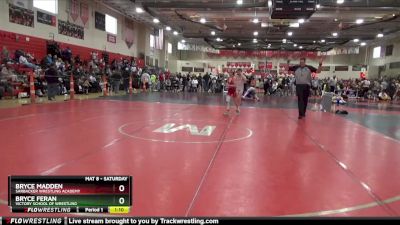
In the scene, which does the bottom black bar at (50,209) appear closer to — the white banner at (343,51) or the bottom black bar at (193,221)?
the bottom black bar at (193,221)

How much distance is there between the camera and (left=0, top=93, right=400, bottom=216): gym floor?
11.7 feet

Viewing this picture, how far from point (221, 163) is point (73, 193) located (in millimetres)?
3054

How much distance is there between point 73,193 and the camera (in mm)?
2352

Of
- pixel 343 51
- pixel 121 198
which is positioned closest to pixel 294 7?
pixel 121 198

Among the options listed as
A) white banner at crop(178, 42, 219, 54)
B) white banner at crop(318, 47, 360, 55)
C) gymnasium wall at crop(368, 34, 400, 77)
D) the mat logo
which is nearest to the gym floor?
the mat logo

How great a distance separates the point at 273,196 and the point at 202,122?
5.96 metres

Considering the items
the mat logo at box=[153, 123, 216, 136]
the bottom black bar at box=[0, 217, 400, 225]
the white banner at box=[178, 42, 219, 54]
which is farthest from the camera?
the white banner at box=[178, 42, 219, 54]

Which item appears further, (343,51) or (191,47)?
(191,47)

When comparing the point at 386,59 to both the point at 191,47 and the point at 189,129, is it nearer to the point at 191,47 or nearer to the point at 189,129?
the point at 191,47

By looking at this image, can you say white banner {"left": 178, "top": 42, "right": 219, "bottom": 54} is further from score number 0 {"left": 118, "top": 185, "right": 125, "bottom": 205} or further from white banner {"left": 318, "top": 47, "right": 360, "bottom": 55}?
score number 0 {"left": 118, "top": 185, "right": 125, "bottom": 205}

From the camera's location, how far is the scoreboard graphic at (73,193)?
234cm

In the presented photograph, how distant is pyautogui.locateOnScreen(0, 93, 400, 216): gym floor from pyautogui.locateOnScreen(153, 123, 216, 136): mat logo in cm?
2

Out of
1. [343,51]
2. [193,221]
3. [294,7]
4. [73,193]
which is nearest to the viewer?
[193,221]

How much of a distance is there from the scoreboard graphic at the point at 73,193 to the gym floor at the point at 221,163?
0.87 metres
